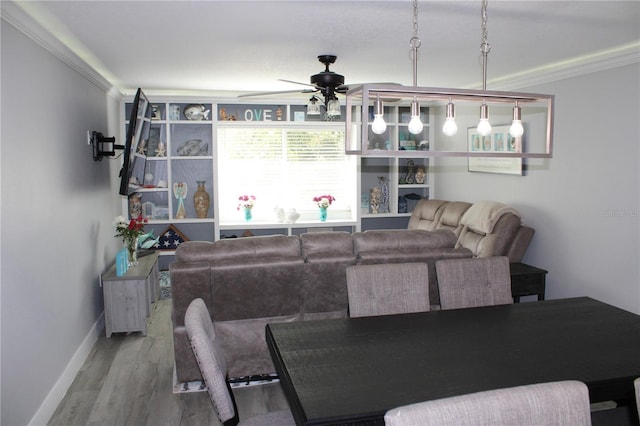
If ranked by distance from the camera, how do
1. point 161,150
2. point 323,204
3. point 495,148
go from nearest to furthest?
point 495,148
point 161,150
point 323,204

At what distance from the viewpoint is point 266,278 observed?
341cm

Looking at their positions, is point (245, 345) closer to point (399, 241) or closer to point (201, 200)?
point (399, 241)

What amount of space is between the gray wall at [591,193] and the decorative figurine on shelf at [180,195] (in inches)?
161

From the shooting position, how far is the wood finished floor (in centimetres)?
307

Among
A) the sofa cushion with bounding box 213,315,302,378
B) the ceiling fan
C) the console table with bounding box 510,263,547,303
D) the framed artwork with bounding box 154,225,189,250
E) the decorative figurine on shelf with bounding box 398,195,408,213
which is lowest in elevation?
the sofa cushion with bounding box 213,315,302,378

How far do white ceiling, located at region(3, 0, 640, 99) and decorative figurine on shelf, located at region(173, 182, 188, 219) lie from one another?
173cm

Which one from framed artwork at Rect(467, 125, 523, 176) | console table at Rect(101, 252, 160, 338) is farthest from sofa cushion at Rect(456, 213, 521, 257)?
console table at Rect(101, 252, 160, 338)

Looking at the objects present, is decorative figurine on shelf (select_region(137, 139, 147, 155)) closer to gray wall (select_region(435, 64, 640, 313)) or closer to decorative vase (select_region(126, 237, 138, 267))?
decorative vase (select_region(126, 237, 138, 267))

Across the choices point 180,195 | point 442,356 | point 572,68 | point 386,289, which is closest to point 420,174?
point 572,68

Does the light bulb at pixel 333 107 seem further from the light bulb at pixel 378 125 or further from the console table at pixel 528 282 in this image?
the console table at pixel 528 282

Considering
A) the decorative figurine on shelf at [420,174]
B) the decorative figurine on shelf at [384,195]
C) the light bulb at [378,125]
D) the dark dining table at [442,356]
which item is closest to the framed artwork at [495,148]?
the decorative figurine on shelf at [420,174]

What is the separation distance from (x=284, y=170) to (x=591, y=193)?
12.6 ft

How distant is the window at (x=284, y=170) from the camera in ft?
22.3

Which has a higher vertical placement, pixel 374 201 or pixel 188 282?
pixel 374 201
